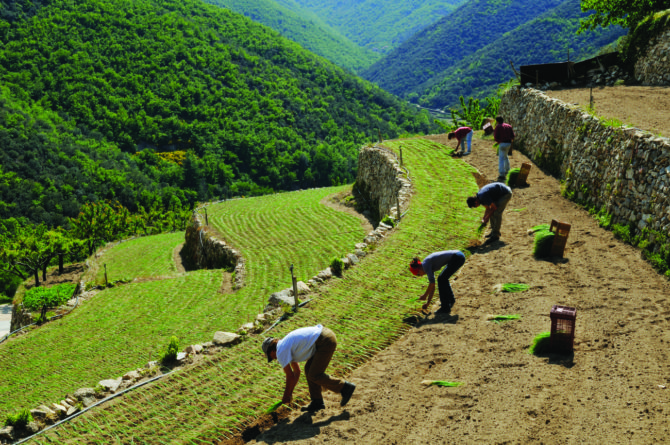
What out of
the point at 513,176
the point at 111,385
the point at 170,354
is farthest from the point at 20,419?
the point at 513,176

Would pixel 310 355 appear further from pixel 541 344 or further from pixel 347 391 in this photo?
pixel 541 344

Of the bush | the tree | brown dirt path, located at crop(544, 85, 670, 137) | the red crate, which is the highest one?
the tree

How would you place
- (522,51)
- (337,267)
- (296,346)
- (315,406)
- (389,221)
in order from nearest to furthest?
(296,346) < (315,406) < (337,267) < (389,221) < (522,51)

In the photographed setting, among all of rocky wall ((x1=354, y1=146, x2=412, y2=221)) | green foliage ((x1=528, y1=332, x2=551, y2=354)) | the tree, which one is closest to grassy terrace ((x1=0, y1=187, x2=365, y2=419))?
rocky wall ((x1=354, y1=146, x2=412, y2=221))

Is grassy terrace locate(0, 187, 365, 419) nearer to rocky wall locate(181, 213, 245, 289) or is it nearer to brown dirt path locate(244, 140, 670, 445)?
rocky wall locate(181, 213, 245, 289)

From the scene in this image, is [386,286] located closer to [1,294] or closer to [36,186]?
[1,294]

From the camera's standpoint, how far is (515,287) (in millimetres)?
10922

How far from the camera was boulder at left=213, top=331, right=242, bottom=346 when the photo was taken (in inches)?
437

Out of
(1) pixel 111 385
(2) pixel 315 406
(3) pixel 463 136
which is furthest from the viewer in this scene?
(3) pixel 463 136

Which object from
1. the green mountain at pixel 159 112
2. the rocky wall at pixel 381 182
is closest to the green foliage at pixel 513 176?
the rocky wall at pixel 381 182

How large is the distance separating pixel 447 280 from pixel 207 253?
76.6ft

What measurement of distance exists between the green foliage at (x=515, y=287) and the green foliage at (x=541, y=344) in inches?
97.8

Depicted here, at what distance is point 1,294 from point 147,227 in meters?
20.2

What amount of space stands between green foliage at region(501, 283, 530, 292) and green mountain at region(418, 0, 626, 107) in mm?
139518
